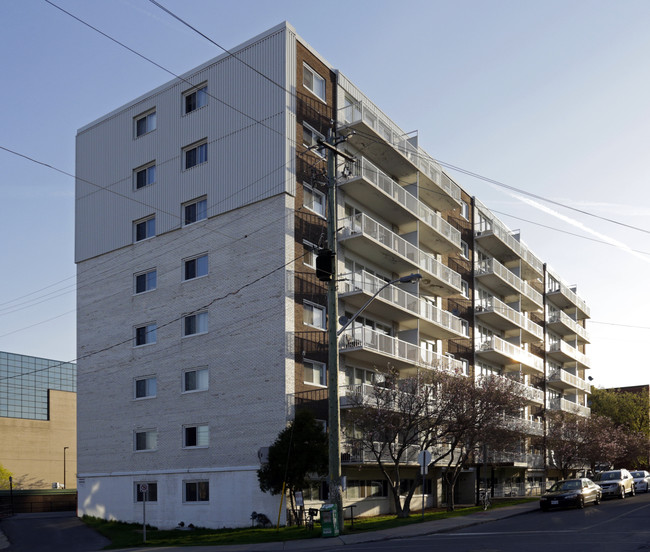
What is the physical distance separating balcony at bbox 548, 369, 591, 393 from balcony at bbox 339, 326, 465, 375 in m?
29.3

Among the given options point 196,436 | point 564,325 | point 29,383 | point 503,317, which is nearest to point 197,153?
point 196,436

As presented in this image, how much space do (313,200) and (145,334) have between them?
10.7 m

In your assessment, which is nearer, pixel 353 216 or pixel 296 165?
pixel 296 165

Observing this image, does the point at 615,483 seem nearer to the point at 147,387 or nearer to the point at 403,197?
the point at 403,197

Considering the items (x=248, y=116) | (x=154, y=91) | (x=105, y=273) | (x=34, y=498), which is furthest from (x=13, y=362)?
(x=248, y=116)

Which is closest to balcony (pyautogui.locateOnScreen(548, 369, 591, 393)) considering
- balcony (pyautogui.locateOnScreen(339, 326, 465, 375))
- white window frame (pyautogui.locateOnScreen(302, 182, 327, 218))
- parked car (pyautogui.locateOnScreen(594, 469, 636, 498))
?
parked car (pyautogui.locateOnScreen(594, 469, 636, 498))

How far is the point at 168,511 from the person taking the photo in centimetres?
3447

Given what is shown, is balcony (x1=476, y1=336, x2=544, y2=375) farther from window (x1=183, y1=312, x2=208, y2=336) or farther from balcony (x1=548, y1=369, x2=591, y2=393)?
window (x1=183, y1=312, x2=208, y2=336)

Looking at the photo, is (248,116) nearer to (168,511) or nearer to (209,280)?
(209,280)

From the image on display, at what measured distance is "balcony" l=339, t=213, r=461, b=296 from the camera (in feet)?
119

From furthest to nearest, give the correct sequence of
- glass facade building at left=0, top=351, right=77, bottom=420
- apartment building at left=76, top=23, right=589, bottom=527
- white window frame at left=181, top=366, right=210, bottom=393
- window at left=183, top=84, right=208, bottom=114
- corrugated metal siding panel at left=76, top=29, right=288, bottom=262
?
glass facade building at left=0, top=351, right=77, bottom=420, window at left=183, top=84, right=208, bottom=114, white window frame at left=181, top=366, right=210, bottom=393, corrugated metal siding panel at left=76, top=29, right=288, bottom=262, apartment building at left=76, top=23, right=589, bottom=527

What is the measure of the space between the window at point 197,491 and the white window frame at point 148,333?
284 inches

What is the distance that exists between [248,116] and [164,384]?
13077 millimetres

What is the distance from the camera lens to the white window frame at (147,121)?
39.5 metres
